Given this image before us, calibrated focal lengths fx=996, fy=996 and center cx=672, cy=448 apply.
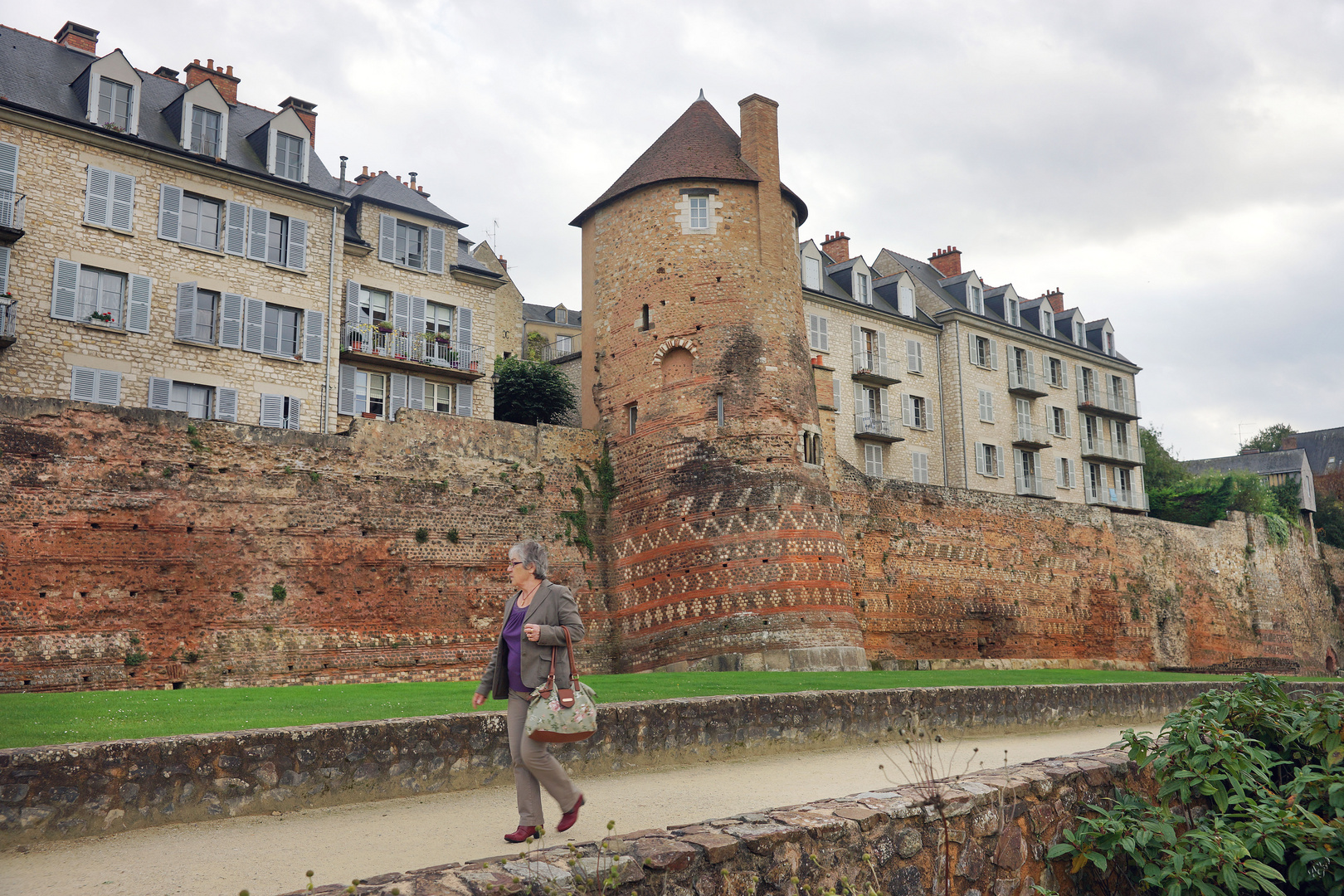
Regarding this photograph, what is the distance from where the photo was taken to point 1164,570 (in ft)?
112

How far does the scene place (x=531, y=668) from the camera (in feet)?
19.4

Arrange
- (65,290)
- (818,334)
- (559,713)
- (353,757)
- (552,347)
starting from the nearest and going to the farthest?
(559,713), (353,757), (65,290), (818,334), (552,347)

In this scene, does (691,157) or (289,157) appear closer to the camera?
(691,157)

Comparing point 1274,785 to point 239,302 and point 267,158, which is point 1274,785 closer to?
point 239,302

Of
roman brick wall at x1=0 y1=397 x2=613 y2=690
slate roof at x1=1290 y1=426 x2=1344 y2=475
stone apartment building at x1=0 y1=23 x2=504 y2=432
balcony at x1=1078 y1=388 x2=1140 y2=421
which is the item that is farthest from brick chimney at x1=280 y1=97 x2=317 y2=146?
slate roof at x1=1290 y1=426 x2=1344 y2=475

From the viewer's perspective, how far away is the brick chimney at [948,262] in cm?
4094

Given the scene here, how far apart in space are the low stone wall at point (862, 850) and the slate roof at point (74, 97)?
22071 mm

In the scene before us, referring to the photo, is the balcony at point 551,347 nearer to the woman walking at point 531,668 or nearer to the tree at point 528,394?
the tree at point 528,394

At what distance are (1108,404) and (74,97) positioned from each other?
38267mm

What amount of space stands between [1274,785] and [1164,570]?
30.5m

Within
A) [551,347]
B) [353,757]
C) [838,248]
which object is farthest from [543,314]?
[353,757]

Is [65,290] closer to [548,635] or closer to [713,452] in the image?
[713,452]

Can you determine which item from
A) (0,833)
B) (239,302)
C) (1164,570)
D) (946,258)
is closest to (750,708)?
(0,833)

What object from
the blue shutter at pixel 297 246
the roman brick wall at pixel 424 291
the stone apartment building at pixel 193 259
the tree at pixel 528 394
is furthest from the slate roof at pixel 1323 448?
the blue shutter at pixel 297 246
